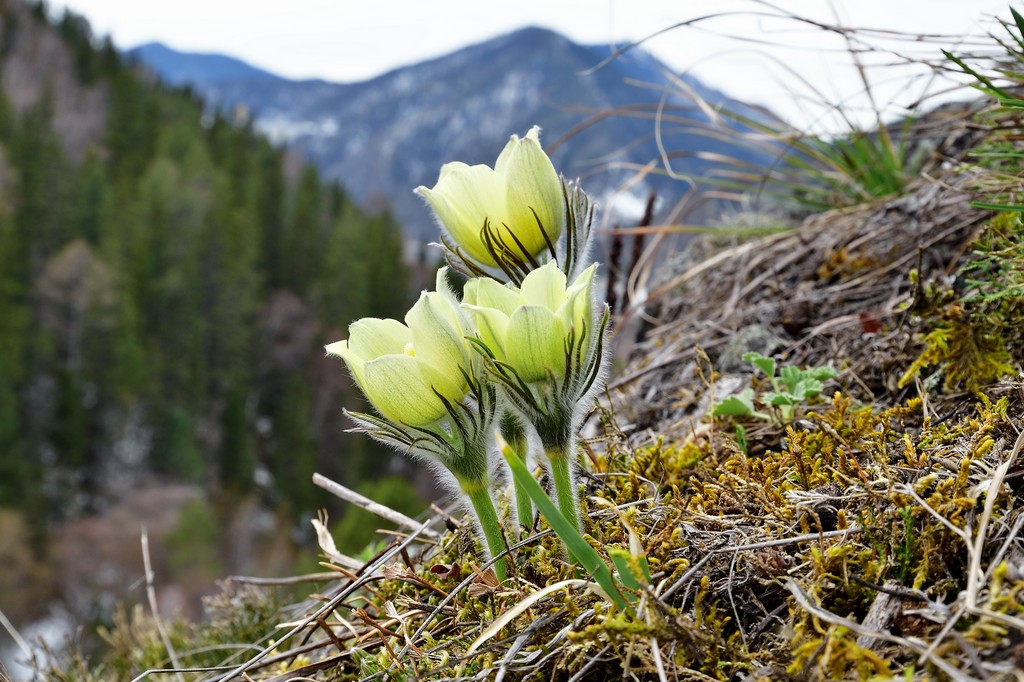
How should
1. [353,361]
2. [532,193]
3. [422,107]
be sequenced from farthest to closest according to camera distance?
[422,107]
[532,193]
[353,361]

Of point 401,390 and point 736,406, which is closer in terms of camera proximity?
point 401,390

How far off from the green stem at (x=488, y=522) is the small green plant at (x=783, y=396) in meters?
0.43

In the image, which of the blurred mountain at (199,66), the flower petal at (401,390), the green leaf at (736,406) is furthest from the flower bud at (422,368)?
the blurred mountain at (199,66)

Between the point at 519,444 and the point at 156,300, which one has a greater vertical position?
the point at 519,444

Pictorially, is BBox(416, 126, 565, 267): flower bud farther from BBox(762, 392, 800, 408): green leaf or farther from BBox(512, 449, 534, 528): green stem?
BBox(762, 392, 800, 408): green leaf

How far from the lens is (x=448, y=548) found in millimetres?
1020

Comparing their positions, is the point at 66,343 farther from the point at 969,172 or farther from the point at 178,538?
the point at 969,172

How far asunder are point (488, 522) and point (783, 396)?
0.47m

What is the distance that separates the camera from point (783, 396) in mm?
1027

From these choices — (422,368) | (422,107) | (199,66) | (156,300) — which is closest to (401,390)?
(422,368)

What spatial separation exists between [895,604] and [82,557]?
2612 cm

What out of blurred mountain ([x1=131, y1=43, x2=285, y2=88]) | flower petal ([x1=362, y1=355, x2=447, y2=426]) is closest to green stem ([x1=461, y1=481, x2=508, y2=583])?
flower petal ([x1=362, y1=355, x2=447, y2=426])

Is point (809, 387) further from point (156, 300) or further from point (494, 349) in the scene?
point (156, 300)

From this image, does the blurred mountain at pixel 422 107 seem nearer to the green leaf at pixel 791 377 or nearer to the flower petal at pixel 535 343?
the green leaf at pixel 791 377
